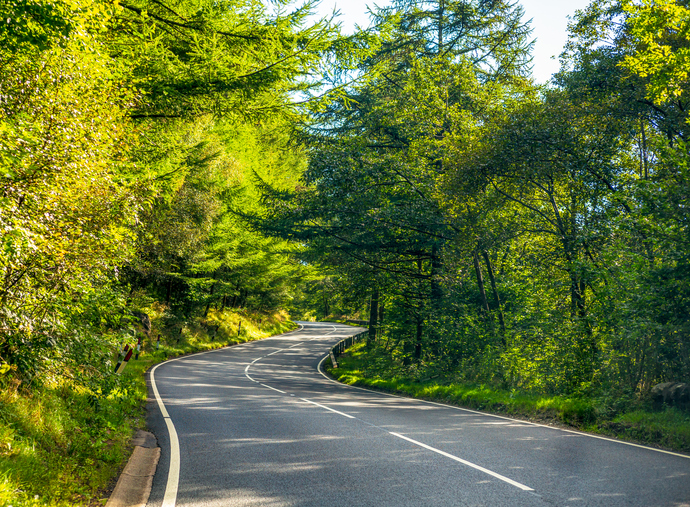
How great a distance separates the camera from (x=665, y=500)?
4.69m

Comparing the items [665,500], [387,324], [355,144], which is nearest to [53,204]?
[665,500]

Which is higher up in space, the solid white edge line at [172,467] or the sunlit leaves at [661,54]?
the sunlit leaves at [661,54]

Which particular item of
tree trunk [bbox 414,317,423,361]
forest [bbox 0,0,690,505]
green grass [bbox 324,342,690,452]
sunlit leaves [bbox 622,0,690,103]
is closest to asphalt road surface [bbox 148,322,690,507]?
green grass [bbox 324,342,690,452]

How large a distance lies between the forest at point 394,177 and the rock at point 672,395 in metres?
0.55

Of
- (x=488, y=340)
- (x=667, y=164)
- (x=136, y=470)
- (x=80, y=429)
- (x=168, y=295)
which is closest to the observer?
(x=136, y=470)

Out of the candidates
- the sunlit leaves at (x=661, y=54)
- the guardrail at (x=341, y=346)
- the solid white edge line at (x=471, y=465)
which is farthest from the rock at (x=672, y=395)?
the guardrail at (x=341, y=346)

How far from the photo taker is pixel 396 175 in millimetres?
17688

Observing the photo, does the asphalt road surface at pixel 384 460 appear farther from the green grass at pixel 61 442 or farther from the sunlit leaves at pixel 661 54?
the sunlit leaves at pixel 661 54

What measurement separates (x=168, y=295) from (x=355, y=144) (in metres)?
17.2

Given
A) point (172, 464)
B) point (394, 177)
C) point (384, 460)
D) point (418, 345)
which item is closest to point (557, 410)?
point (384, 460)

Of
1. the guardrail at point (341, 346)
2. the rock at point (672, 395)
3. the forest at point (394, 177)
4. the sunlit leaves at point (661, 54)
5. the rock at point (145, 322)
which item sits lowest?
the guardrail at point (341, 346)

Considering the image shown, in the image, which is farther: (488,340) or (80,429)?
(488,340)

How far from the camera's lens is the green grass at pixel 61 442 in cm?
431

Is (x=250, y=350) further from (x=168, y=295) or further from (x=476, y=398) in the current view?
(x=476, y=398)
